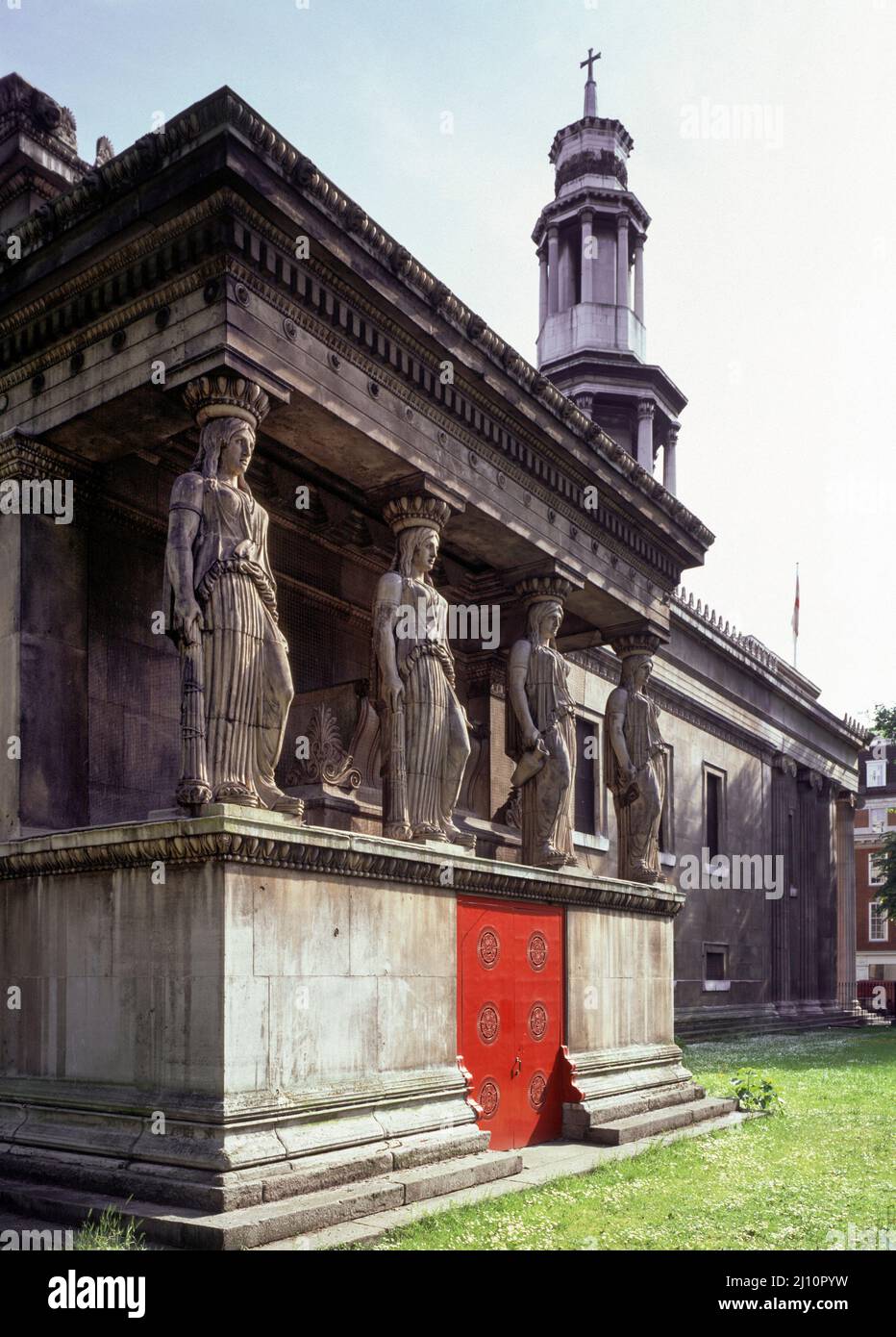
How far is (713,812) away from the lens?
36.2m

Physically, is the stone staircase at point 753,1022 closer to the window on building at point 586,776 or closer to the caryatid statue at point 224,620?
the window on building at point 586,776

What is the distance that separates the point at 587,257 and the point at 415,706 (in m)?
35.4

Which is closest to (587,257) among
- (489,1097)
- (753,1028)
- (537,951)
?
(753,1028)

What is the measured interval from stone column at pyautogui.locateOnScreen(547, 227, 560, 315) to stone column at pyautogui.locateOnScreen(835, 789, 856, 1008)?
823 inches

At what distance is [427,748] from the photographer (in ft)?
41.8

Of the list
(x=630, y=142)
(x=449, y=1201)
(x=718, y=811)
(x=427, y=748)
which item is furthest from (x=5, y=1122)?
(x=630, y=142)

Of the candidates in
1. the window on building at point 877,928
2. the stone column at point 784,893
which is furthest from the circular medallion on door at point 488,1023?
the window on building at point 877,928

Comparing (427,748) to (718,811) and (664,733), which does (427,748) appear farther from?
(718,811)

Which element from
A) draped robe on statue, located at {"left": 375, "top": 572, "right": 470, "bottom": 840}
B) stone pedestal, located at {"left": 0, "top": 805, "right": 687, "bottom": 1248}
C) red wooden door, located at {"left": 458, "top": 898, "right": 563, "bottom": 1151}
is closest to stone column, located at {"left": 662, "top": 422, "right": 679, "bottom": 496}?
red wooden door, located at {"left": 458, "top": 898, "right": 563, "bottom": 1151}

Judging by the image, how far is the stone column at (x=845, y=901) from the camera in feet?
156

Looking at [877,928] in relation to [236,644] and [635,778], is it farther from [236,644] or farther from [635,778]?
[236,644]

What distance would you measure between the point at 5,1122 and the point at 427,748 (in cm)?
496
